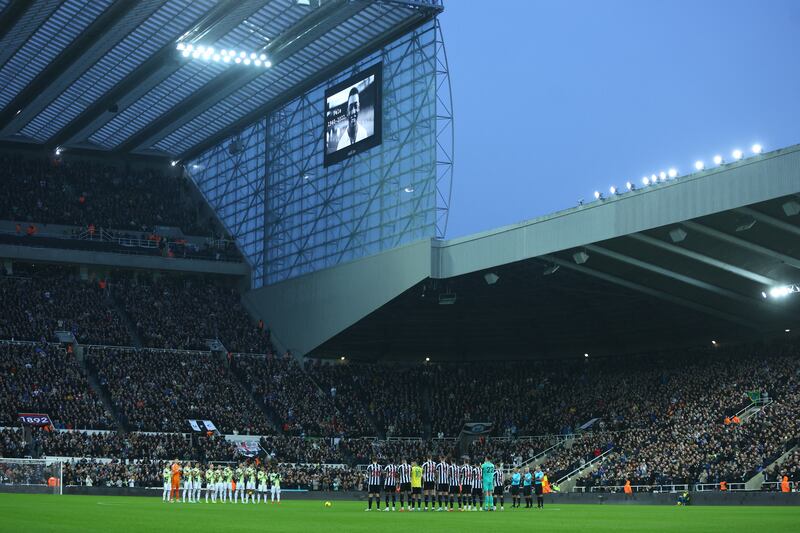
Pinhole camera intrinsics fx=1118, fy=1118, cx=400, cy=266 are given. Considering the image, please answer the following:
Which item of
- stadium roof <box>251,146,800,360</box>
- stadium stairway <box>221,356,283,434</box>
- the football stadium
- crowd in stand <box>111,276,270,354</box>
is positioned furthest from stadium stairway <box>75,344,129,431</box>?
stadium roof <box>251,146,800,360</box>

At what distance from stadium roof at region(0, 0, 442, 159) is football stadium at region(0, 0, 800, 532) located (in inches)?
8.3

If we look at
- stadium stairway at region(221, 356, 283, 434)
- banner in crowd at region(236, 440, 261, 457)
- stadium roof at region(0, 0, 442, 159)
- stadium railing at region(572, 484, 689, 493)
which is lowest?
stadium railing at region(572, 484, 689, 493)

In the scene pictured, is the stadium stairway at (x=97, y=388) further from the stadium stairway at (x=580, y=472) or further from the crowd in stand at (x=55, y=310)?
the stadium stairway at (x=580, y=472)

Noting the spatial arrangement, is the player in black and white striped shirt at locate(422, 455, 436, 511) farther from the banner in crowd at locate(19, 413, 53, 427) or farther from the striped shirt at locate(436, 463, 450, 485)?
the banner in crowd at locate(19, 413, 53, 427)

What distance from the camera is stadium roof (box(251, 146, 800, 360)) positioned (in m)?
45.6

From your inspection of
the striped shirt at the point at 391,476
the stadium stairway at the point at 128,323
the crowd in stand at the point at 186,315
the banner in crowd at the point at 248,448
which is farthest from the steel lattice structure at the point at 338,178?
the striped shirt at the point at 391,476

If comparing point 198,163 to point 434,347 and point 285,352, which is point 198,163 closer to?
point 285,352

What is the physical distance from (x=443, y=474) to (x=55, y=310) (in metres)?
40.5

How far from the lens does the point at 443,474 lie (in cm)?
3688

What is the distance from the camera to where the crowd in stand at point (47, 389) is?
58.8 metres

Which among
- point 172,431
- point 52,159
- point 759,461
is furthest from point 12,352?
point 759,461

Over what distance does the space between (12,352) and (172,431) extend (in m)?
10.3

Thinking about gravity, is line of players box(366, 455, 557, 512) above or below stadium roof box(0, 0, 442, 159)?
below

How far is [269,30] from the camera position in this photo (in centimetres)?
6228
